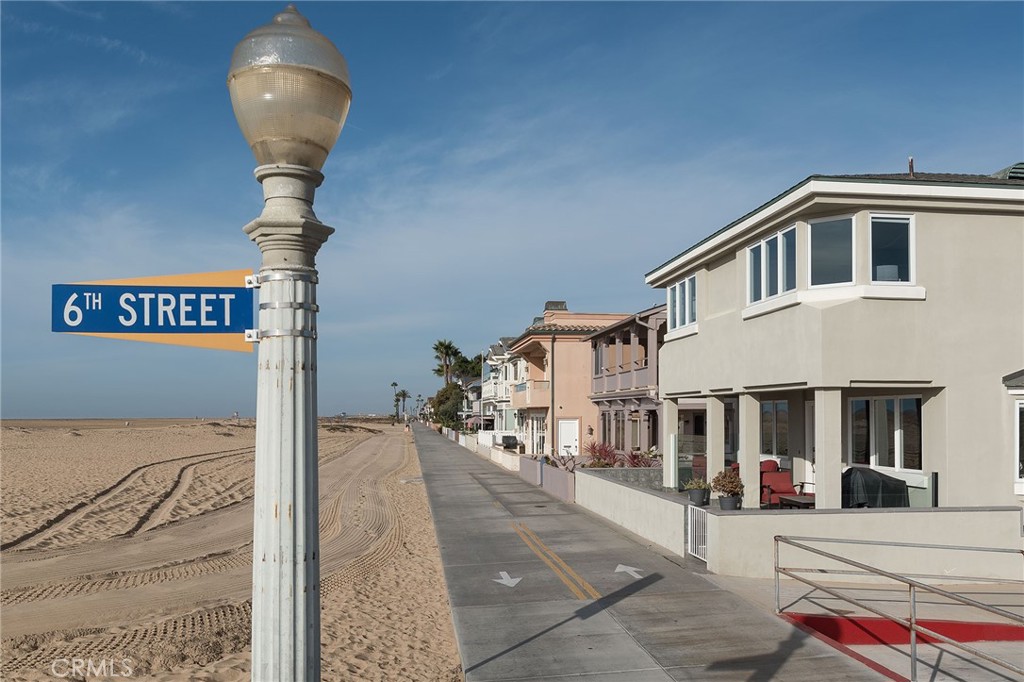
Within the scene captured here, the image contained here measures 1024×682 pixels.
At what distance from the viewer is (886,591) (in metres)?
13.0

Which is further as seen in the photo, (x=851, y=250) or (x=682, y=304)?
(x=682, y=304)

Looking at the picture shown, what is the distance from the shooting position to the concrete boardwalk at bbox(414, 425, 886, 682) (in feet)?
28.7

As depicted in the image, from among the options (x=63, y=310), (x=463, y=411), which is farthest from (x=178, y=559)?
(x=463, y=411)

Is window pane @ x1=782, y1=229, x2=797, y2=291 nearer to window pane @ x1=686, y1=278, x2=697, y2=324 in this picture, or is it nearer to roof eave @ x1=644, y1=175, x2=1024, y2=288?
roof eave @ x1=644, y1=175, x2=1024, y2=288

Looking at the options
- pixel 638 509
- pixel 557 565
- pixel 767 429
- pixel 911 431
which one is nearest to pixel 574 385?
pixel 767 429

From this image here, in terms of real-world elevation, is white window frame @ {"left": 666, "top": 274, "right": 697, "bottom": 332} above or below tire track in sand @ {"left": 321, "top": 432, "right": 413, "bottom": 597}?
above

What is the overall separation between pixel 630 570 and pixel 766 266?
703 cm

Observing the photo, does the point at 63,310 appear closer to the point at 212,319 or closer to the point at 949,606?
the point at 212,319

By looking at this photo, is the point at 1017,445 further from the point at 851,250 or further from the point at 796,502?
the point at 851,250

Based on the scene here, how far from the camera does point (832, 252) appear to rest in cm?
1458

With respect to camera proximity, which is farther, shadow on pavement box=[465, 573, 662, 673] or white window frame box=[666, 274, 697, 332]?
white window frame box=[666, 274, 697, 332]

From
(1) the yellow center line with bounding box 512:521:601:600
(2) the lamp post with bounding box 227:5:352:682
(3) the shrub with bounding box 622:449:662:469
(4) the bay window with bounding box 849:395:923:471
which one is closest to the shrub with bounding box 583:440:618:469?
(3) the shrub with bounding box 622:449:662:469

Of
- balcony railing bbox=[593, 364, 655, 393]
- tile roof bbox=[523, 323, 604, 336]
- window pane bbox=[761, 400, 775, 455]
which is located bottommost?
window pane bbox=[761, 400, 775, 455]
